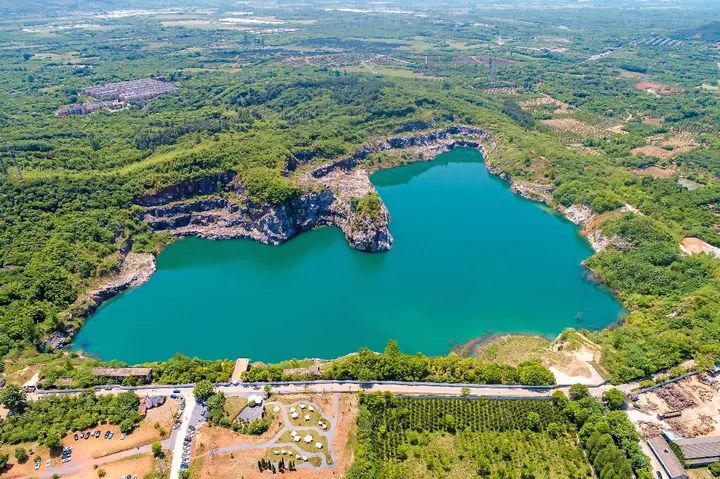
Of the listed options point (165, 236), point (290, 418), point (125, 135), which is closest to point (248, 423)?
point (290, 418)

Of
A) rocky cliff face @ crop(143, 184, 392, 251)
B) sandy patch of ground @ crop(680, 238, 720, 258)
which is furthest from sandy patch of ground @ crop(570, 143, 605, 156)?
rocky cliff face @ crop(143, 184, 392, 251)

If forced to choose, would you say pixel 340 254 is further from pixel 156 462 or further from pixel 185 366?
pixel 156 462

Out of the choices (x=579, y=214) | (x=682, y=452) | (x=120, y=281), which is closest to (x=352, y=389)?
(x=682, y=452)

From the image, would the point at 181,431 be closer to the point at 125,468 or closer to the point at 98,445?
the point at 125,468

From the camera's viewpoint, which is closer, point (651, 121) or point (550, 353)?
point (550, 353)

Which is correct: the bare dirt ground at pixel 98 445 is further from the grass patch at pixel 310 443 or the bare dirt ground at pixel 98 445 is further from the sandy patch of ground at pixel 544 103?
the sandy patch of ground at pixel 544 103

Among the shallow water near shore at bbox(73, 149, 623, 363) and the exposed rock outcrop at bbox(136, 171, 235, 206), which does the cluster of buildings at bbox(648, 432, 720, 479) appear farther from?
the exposed rock outcrop at bbox(136, 171, 235, 206)

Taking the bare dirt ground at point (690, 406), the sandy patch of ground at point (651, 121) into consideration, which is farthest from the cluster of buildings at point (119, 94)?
the bare dirt ground at point (690, 406)
